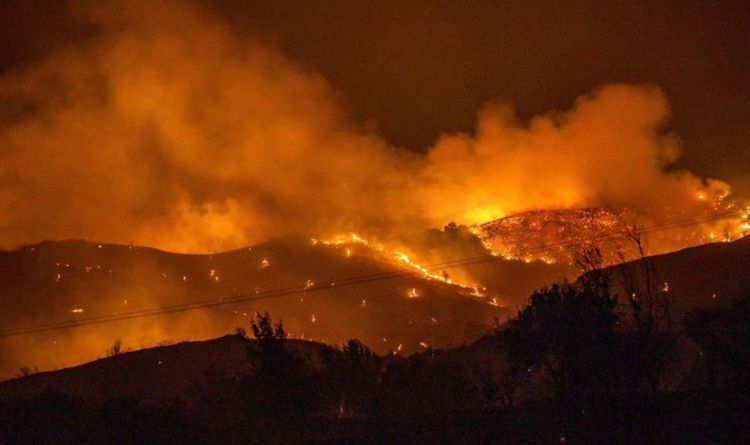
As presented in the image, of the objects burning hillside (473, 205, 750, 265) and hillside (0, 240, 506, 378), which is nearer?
hillside (0, 240, 506, 378)

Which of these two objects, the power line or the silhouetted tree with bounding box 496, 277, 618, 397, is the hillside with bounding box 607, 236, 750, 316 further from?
the silhouetted tree with bounding box 496, 277, 618, 397

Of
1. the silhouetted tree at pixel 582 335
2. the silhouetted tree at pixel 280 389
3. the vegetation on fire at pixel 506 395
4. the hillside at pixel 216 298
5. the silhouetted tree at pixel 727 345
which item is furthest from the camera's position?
the hillside at pixel 216 298

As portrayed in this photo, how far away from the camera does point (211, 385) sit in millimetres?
42938

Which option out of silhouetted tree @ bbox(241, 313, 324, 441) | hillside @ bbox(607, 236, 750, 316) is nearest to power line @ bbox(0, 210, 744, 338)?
hillside @ bbox(607, 236, 750, 316)

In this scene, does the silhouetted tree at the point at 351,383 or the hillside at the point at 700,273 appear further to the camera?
the hillside at the point at 700,273

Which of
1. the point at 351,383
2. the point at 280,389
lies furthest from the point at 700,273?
the point at 280,389

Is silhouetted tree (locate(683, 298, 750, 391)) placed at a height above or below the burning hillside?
below

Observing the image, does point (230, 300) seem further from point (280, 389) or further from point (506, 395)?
point (506, 395)

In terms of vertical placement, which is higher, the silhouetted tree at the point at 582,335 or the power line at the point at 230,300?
the power line at the point at 230,300

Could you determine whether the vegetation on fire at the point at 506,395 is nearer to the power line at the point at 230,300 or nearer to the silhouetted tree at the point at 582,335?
the silhouetted tree at the point at 582,335

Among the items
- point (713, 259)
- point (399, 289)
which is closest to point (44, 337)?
point (399, 289)

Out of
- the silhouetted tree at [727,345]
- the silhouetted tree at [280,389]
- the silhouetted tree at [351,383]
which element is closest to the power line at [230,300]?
the silhouetted tree at [727,345]

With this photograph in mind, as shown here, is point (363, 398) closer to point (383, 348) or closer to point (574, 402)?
point (574, 402)

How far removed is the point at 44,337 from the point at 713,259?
6913 centimetres
